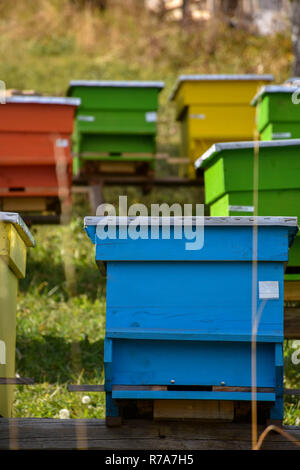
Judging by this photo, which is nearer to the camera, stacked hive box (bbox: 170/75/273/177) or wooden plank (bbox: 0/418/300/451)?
wooden plank (bbox: 0/418/300/451)

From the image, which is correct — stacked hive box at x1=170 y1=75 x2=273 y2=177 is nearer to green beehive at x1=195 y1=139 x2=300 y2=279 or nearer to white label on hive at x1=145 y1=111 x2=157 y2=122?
white label on hive at x1=145 y1=111 x2=157 y2=122

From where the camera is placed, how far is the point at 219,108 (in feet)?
21.2

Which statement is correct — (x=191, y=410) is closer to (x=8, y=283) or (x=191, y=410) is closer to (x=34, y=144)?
(x=8, y=283)

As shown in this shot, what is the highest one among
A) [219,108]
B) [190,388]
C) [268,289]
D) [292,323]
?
[219,108]

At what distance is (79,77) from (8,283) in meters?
7.99

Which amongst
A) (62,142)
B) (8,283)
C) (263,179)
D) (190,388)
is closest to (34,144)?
(62,142)

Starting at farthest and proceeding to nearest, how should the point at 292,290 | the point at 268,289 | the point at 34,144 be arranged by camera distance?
1. the point at 34,144
2. the point at 292,290
3. the point at 268,289

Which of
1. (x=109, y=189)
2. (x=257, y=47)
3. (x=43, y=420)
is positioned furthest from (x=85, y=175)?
(x=257, y=47)

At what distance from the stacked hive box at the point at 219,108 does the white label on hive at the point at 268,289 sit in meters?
3.66

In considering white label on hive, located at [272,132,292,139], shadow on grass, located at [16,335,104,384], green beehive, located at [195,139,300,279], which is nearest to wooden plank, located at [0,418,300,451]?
green beehive, located at [195,139,300,279]

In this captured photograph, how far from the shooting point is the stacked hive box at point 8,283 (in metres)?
3.15

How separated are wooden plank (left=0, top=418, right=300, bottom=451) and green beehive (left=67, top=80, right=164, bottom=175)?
3.76 metres

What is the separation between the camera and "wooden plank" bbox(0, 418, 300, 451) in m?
2.93

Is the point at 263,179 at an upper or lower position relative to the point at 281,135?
lower
